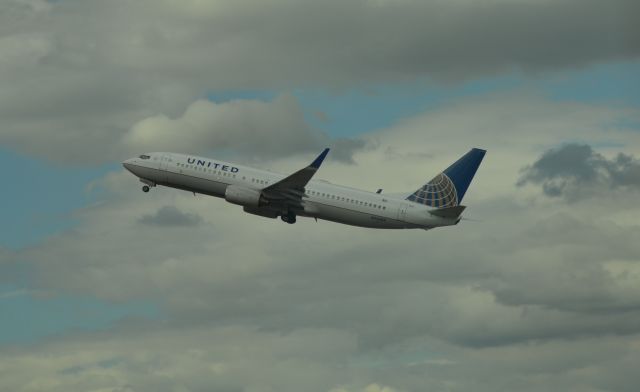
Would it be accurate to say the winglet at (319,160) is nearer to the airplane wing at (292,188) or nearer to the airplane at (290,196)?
the airplane wing at (292,188)

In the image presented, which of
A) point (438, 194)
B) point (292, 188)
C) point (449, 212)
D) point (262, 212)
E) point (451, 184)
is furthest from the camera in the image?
point (451, 184)

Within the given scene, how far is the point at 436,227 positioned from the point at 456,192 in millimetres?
8100

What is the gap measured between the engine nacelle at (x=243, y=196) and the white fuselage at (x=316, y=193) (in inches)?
31.5

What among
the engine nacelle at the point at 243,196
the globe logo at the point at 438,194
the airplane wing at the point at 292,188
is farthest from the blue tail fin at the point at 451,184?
the engine nacelle at the point at 243,196

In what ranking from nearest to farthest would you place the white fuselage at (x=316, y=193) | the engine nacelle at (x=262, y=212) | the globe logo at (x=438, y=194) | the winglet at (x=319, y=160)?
the winglet at (x=319, y=160)
the white fuselage at (x=316, y=193)
the engine nacelle at (x=262, y=212)
the globe logo at (x=438, y=194)

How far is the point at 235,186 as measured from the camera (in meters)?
124

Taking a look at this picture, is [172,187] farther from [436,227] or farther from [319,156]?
[436,227]

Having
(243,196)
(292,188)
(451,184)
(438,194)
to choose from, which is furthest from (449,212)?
(243,196)

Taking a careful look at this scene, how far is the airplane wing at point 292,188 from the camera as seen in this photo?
118000mm

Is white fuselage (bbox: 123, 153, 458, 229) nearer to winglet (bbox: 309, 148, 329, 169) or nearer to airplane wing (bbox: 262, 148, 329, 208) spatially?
airplane wing (bbox: 262, 148, 329, 208)

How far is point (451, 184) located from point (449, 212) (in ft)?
34.6

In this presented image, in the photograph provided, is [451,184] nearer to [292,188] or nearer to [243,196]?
[292,188]

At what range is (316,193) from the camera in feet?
408

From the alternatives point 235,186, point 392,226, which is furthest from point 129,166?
point 392,226
